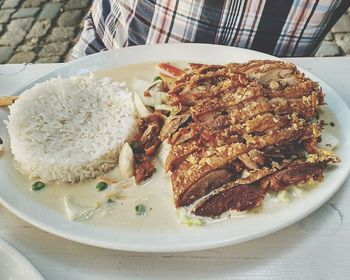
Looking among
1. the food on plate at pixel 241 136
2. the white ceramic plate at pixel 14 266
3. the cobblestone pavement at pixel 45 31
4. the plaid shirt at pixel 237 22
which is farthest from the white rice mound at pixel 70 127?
the cobblestone pavement at pixel 45 31

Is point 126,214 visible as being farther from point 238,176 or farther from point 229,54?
point 229,54

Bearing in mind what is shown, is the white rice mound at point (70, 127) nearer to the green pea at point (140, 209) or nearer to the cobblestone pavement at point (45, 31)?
the green pea at point (140, 209)

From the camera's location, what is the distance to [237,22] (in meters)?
2.02

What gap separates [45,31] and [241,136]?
3.08 metres

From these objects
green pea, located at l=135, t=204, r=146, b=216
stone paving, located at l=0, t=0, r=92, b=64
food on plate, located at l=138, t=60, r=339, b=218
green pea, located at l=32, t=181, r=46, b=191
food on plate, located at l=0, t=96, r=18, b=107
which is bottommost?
stone paving, located at l=0, t=0, r=92, b=64

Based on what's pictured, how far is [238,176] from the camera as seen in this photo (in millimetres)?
1307

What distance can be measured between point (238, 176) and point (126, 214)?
33 cm

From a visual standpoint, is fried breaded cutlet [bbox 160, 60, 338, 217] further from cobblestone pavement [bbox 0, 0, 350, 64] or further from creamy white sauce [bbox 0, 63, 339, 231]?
cobblestone pavement [bbox 0, 0, 350, 64]

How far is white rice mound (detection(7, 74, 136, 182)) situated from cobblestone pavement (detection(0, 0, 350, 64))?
2.08 meters

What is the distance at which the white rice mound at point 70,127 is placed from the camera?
143 centimetres

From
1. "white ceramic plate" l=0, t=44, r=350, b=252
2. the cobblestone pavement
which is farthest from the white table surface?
the cobblestone pavement

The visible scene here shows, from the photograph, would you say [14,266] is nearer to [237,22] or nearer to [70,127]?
[70,127]

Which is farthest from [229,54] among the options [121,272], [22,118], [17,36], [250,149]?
[17,36]

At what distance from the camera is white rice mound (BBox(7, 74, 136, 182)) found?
1.43 m
